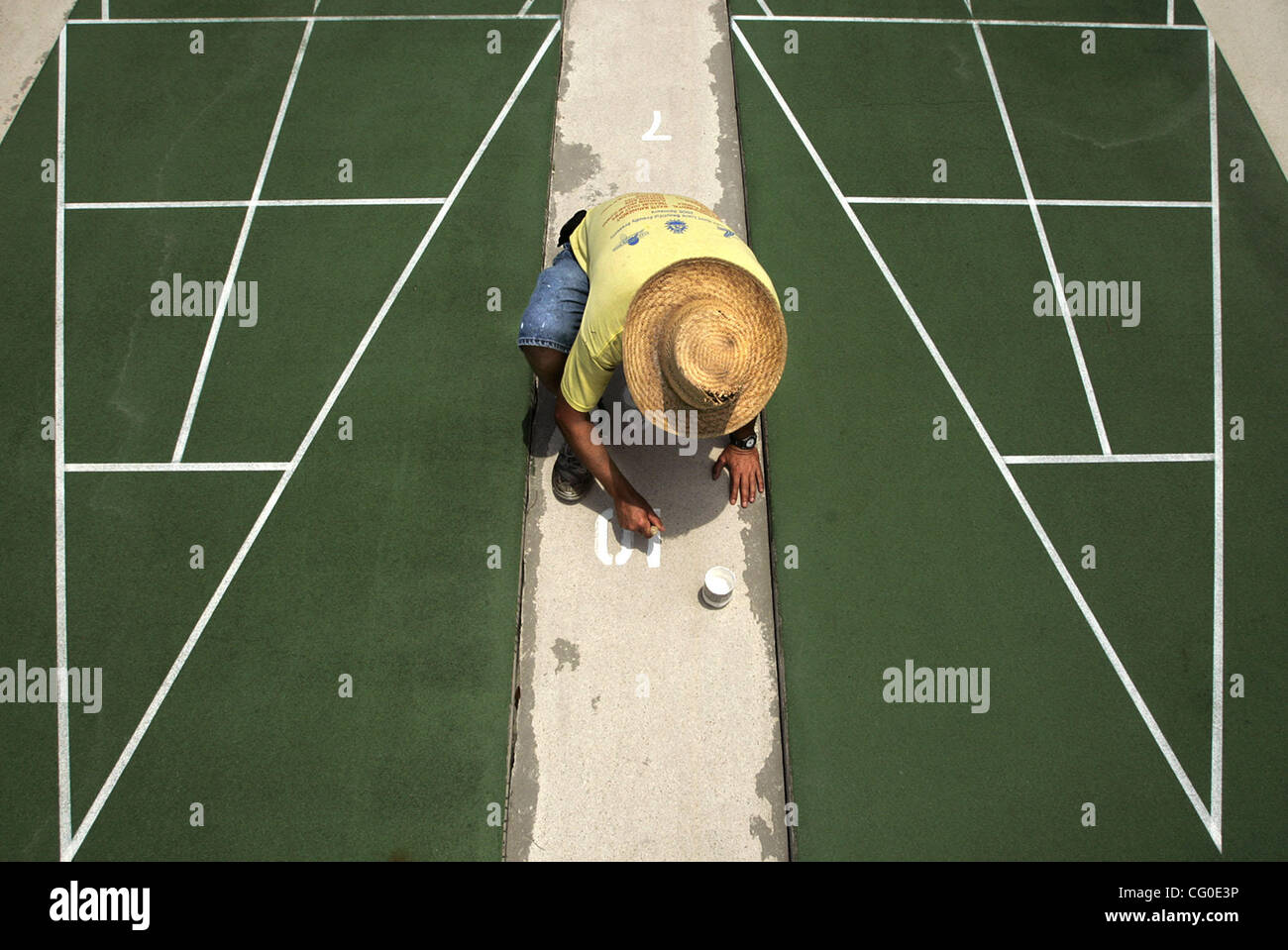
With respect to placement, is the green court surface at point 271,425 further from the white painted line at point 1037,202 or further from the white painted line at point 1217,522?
the white painted line at point 1217,522

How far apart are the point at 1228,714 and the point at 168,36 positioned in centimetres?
1075

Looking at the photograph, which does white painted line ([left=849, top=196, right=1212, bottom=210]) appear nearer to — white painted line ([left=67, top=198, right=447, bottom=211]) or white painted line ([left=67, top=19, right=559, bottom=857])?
white painted line ([left=67, top=19, right=559, bottom=857])

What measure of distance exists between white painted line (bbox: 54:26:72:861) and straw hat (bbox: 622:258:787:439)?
167 inches

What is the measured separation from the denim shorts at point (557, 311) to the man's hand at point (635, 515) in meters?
1.00

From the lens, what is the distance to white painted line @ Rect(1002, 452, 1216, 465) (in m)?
5.82

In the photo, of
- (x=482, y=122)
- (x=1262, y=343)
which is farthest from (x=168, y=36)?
(x=1262, y=343)

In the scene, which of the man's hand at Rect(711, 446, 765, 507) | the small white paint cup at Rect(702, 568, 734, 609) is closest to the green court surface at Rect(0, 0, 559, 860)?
the small white paint cup at Rect(702, 568, 734, 609)

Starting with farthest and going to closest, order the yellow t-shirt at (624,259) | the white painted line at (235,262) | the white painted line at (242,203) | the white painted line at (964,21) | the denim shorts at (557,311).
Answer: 1. the white painted line at (964,21)
2. the white painted line at (242,203)
3. the white painted line at (235,262)
4. the denim shorts at (557,311)
5. the yellow t-shirt at (624,259)

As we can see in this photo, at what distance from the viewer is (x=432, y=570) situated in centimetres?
534

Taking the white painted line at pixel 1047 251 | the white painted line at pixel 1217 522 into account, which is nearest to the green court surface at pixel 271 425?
the white painted line at pixel 1047 251

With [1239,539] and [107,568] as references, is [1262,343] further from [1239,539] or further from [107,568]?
[107,568]

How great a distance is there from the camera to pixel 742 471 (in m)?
5.34

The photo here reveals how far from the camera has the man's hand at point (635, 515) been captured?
4.94 m

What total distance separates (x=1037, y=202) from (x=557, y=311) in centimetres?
490
